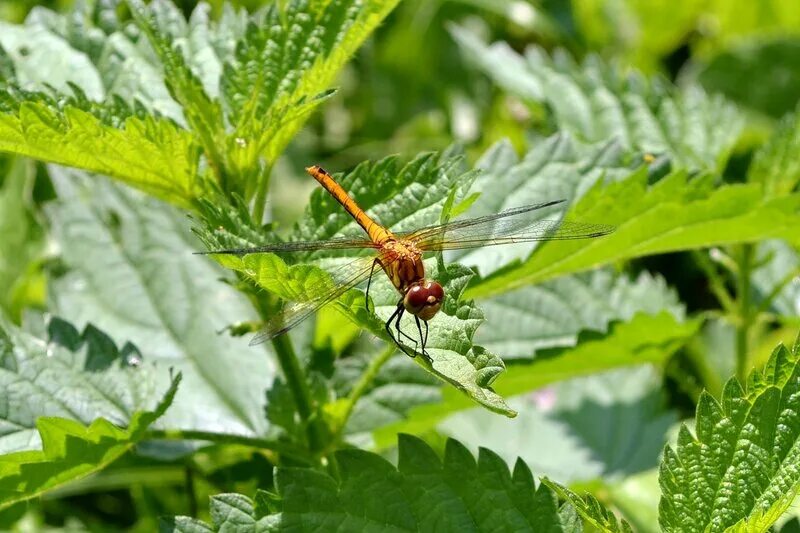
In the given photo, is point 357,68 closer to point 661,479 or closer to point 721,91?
point 721,91

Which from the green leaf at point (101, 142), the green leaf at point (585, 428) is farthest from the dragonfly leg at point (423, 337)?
the green leaf at point (585, 428)

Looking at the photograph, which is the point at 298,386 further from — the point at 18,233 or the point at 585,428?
the point at 18,233

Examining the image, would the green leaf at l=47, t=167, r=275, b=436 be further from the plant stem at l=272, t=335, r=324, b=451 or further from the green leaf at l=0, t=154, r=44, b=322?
the green leaf at l=0, t=154, r=44, b=322

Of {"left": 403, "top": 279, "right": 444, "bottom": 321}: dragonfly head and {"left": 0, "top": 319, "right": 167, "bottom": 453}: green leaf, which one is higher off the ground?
{"left": 403, "top": 279, "right": 444, "bottom": 321}: dragonfly head

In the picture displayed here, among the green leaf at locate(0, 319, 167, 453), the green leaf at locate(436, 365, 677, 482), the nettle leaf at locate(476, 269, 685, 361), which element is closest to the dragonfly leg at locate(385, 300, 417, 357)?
the green leaf at locate(0, 319, 167, 453)

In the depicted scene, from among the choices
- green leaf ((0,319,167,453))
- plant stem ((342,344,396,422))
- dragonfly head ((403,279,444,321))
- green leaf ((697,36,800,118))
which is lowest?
green leaf ((0,319,167,453))

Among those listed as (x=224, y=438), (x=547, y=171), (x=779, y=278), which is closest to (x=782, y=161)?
(x=779, y=278)

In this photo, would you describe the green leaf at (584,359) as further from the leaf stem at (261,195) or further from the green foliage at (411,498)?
the leaf stem at (261,195)
